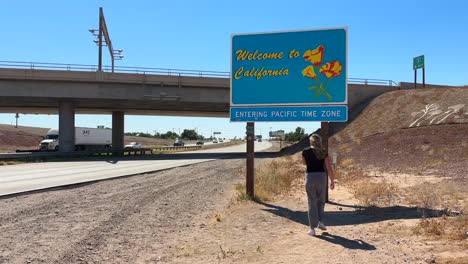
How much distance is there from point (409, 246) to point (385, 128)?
3368 centimetres

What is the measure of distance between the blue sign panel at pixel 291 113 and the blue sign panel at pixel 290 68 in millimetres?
148

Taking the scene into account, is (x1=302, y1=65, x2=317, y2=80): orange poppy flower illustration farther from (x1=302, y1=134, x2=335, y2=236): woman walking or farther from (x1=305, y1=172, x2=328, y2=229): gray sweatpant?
(x1=305, y1=172, x2=328, y2=229): gray sweatpant

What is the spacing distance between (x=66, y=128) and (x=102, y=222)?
4028cm

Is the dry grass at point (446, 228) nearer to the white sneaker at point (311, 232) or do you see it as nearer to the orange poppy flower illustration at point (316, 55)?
the white sneaker at point (311, 232)

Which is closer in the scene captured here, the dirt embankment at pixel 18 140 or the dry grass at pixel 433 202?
the dry grass at pixel 433 202

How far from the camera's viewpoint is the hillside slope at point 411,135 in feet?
83.5

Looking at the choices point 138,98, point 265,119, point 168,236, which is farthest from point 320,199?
point 138,98

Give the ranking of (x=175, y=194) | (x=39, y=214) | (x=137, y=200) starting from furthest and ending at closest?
(x=175, y=194) → (x=137, y=200) → (x=39, y=214)

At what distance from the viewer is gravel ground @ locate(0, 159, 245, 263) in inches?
285

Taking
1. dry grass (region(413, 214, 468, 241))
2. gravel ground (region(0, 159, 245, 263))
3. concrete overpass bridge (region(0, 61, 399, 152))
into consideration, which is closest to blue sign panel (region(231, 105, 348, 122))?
gravel ground (region(0, 159, 245, 263))

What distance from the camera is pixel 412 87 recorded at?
54406 millimetres

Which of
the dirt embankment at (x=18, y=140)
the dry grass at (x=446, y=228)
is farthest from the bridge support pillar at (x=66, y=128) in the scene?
the dirt embankment at (x=18, y=140)

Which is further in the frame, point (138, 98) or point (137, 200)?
point (138, 98)

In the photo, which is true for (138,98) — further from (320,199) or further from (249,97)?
(320,199)
